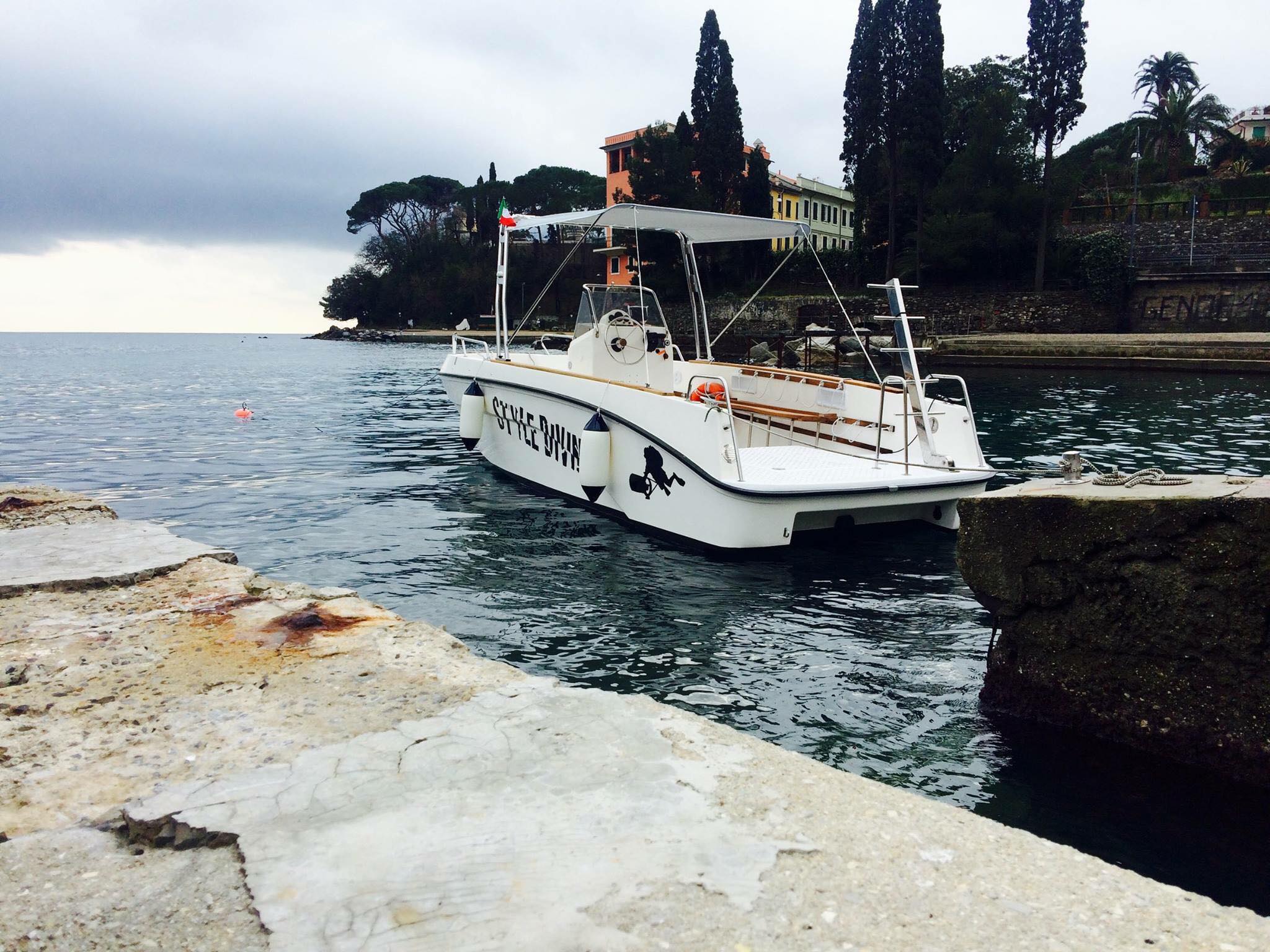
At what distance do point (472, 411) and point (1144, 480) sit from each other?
9120 mm

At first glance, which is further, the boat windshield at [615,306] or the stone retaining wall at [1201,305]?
the stone retaining wall at [1201,305]

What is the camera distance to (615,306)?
449 inches

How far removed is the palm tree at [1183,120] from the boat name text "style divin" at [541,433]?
5832 centimetres

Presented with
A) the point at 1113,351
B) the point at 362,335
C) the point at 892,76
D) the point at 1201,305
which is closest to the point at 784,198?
the point at 892,76

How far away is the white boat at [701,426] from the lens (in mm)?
7875

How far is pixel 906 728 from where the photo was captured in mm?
4660

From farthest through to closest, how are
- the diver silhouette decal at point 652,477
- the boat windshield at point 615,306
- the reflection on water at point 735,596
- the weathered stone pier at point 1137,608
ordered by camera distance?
the boat windshield at point 615,306 < the diver silhouette decal at point 652,477 < the reflection on water at point 735,596 < the weathered stone pier at point 1137,608

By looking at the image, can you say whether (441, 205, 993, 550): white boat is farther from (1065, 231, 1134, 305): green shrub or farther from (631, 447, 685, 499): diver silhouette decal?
(1065, 231, 1134, 305): green shrub

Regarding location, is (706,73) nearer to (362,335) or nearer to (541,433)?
(541,433)

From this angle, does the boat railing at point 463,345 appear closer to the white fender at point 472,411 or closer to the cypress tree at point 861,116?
the white fender at point 472,411

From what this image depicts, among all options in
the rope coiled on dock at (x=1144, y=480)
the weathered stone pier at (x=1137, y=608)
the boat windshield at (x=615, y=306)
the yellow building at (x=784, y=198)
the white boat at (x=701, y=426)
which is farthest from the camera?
the yellow building at (x=784, y=198)

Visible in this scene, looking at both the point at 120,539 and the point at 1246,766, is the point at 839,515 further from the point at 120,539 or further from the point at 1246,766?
the point at 120,539

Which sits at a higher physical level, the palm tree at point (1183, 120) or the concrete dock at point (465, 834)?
the palm tree at point (1183, 120)

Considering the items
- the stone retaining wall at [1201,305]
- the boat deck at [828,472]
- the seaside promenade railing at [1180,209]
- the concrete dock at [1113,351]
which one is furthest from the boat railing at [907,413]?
the seaside promenade railing at [1180,209]
